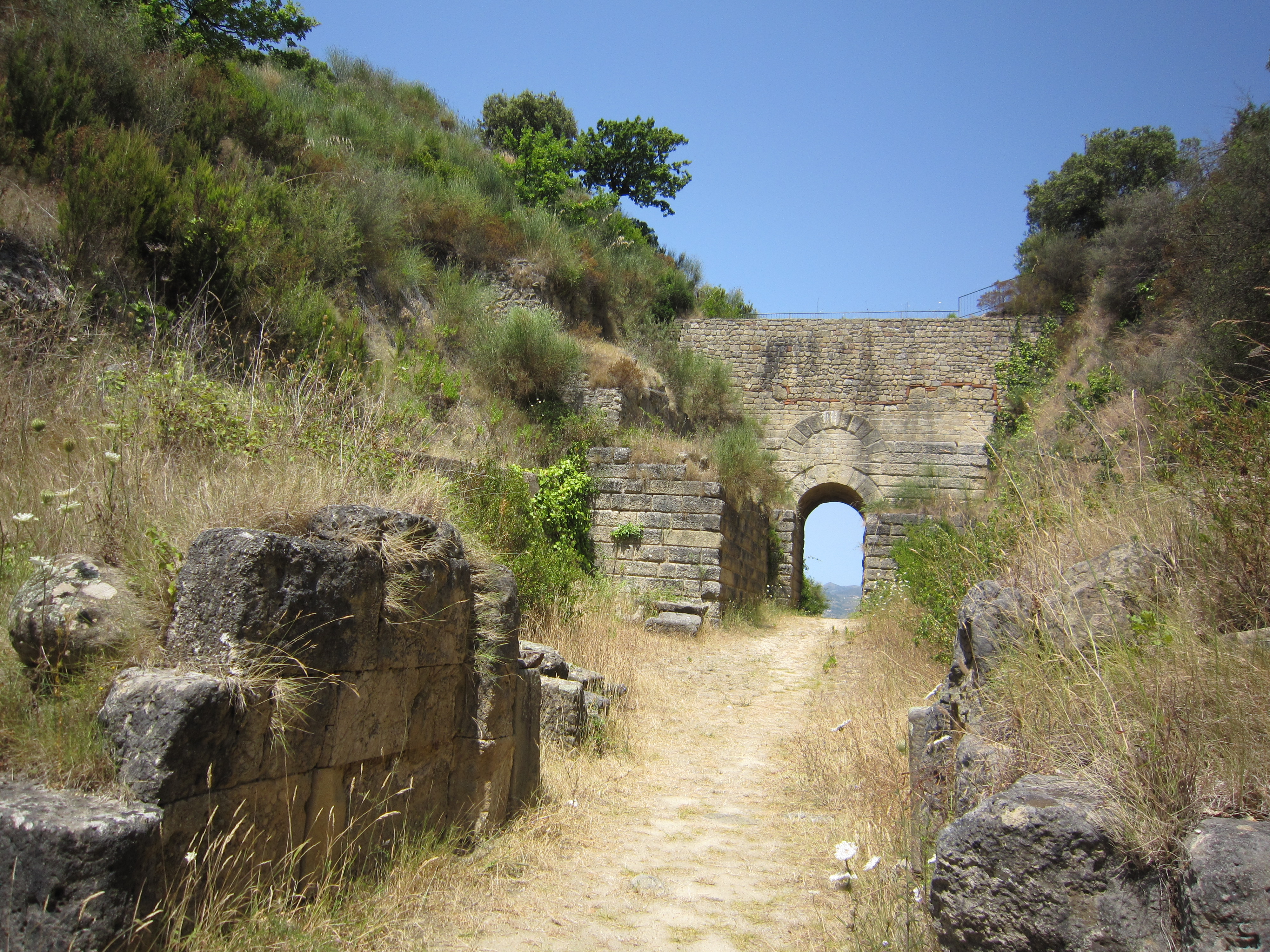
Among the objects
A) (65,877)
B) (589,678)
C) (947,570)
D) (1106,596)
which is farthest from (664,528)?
(65,877)

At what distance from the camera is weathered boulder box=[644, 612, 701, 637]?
Answer: 9992 millimetres

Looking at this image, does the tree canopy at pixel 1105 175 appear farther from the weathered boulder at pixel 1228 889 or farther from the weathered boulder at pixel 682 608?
the weathered boulder at pixel 1228 889

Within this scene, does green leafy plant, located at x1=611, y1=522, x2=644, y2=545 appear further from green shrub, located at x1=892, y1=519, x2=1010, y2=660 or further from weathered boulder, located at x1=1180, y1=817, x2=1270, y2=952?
weathered boulder, located at x1=1180, y1=817, x2=1270, y2=952

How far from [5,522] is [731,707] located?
18.9 ft

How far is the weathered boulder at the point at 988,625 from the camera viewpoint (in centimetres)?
325

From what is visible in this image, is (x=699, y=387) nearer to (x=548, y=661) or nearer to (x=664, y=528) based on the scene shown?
(x=664, y=528)

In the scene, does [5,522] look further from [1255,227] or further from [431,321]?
[1255,227]

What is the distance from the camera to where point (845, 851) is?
363 centimetres

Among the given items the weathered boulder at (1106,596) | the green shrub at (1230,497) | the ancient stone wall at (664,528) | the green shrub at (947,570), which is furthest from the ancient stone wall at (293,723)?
the ancient stone wall at (664,528)

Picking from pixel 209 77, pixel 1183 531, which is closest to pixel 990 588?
pixel 1183 531

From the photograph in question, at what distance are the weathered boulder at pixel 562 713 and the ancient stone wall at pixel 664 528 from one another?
5.81 m

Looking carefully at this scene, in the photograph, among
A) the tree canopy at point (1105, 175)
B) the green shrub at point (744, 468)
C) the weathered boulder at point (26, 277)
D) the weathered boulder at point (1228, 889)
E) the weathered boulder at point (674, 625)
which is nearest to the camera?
the weathered boulder at point (1228, 889)

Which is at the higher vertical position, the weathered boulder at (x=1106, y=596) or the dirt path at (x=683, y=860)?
the weathered boulder at (x=1106, y=596)

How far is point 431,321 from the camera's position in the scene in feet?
45.0
